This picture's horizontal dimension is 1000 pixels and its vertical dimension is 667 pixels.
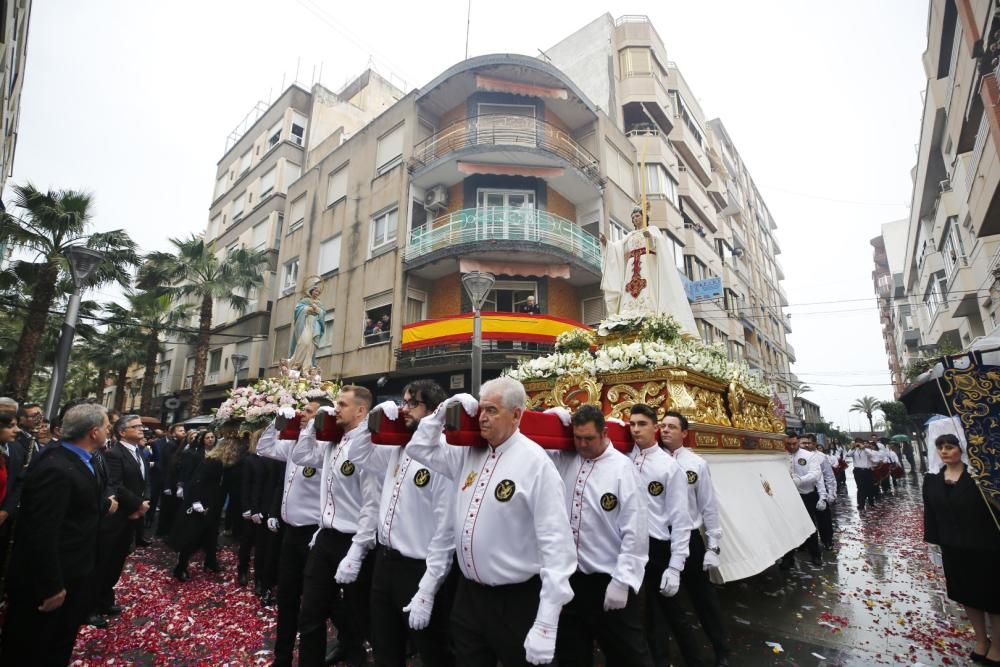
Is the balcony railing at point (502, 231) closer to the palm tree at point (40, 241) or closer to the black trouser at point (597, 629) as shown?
the palm tree at point (40, 241)

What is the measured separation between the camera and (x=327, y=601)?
376cm

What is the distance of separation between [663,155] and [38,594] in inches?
1090

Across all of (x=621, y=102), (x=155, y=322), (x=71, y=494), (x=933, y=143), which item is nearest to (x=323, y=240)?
(x=155, y=322)

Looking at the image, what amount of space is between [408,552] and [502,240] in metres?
15.0

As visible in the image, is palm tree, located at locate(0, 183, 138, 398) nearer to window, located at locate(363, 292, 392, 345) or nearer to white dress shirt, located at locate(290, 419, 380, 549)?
window, located at locate(363, 292, 392, 345)

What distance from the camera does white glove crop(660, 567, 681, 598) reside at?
379cm

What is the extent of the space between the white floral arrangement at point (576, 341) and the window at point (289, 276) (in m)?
20.4

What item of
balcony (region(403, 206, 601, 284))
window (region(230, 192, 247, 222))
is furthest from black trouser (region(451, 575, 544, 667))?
window (region(230, 192, 247, 222))

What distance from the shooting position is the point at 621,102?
26641 millimetres

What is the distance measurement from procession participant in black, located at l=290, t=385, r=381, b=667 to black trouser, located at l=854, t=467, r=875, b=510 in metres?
16.7

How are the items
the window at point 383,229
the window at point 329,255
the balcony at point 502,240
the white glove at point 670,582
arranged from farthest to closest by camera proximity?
1. the window at point 329,255
2. the window at point 383,229
3. the balcony at point 502,240
4. the white glove at point 670,582

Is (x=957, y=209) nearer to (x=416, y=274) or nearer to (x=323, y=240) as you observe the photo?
(x=416, y=274)

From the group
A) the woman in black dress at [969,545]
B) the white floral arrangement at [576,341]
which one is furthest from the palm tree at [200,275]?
the woman in black dress at [969,545]

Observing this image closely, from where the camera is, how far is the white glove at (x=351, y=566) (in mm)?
3342
